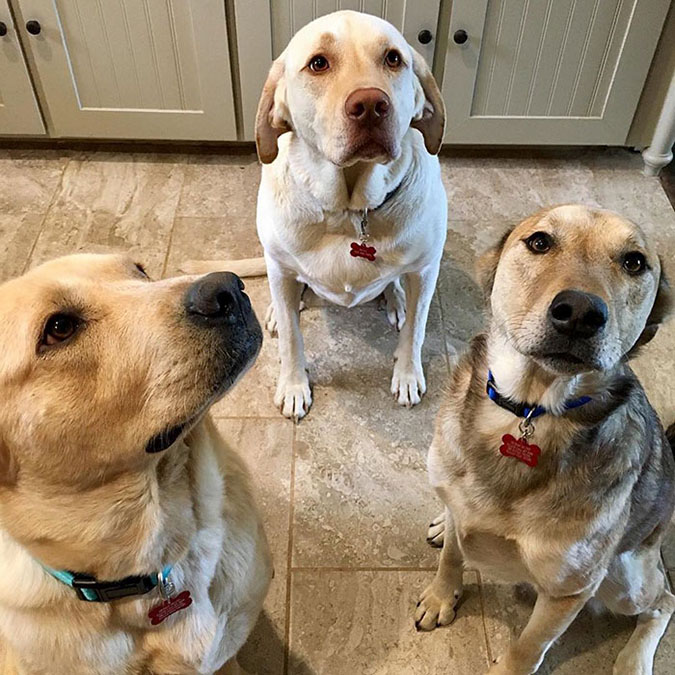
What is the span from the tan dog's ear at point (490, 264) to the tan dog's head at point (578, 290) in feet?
0.13

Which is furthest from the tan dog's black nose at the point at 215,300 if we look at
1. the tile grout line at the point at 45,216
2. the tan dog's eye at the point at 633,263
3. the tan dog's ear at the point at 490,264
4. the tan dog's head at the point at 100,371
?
the tile grout line at the point at 45,216

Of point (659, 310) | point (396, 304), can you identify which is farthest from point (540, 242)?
point (396, 304)

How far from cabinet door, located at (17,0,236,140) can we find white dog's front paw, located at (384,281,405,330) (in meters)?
1.15

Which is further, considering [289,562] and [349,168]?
[289,562]

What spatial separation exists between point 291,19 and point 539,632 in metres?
2.35

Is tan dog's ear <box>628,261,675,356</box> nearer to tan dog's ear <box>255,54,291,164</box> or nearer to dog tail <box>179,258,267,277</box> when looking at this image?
tan dog's ear <box>255,54,291,164</box>

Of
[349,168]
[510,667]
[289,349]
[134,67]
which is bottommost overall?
[510,667]

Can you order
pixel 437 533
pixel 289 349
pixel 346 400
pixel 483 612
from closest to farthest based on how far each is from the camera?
pixel 483 612, pixel 437 533, pixel 289 349, pixel 346 400

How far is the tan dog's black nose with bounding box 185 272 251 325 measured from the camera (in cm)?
118

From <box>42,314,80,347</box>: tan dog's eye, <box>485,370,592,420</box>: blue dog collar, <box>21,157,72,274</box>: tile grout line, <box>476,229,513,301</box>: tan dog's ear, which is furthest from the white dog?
<box>21,157,72,274</box>: tile grout line

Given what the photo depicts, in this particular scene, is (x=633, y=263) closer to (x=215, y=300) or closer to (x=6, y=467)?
(x=215, y=300)

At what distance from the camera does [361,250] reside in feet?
6.67

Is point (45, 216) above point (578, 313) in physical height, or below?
below

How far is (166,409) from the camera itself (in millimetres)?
1163
